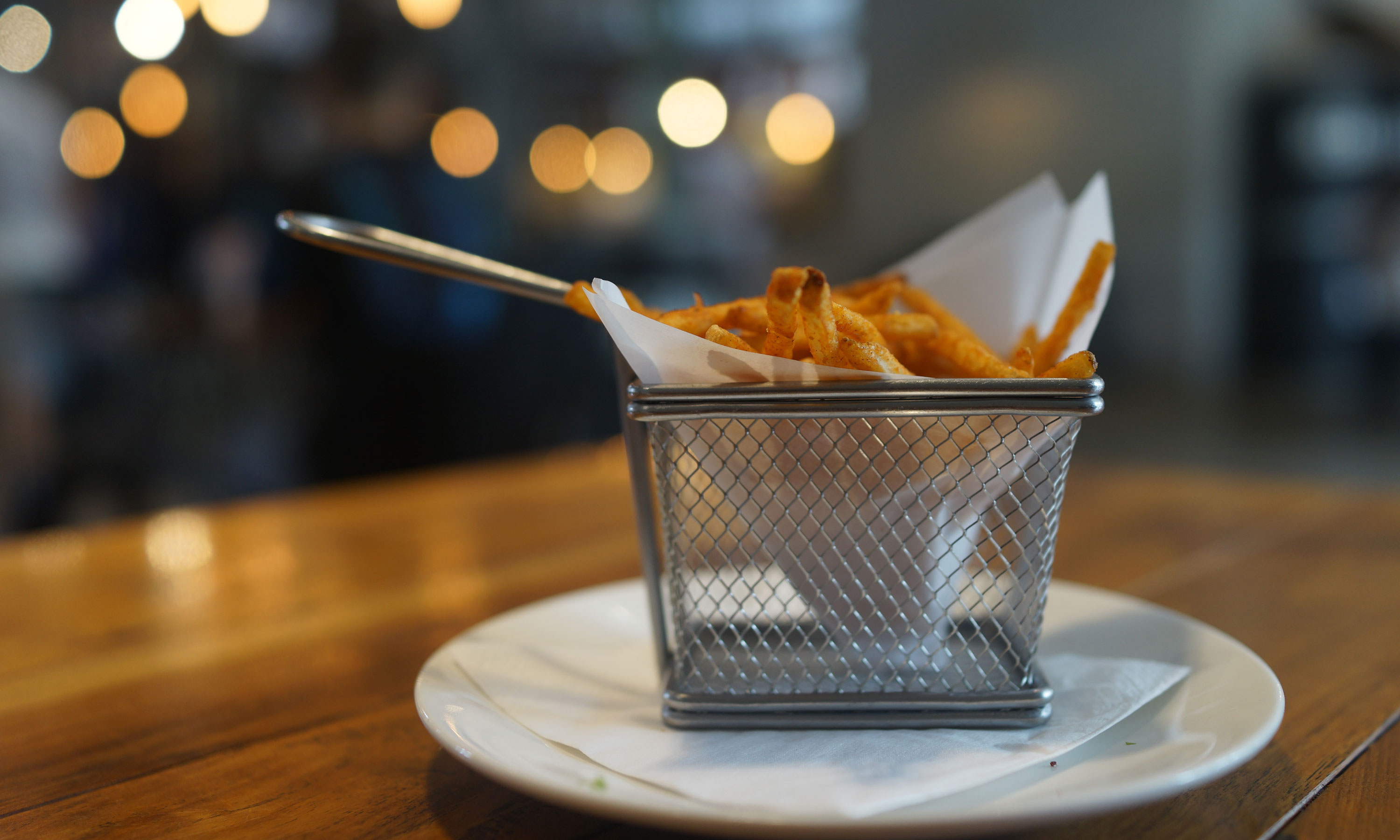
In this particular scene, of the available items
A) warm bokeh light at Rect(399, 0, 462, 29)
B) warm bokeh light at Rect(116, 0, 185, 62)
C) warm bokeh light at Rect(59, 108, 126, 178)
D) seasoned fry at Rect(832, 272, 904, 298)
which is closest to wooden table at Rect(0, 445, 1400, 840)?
seasoned fry at Rect(832, 272, 904, 298)

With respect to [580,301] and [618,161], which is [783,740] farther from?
[618,161]

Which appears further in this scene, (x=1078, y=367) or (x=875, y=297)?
(x=875, y=297)

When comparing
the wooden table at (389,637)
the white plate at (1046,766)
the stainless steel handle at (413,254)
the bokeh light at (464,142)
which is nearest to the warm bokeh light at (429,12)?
the bokeh light at (464,142)

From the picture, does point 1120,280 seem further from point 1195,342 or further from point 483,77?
point 483,77

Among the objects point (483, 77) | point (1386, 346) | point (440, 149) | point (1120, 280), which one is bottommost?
point (1386, 346)

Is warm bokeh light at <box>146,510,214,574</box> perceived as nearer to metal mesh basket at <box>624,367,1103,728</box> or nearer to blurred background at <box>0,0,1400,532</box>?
metal mesh basket at <box>624,367,1103,728</box>


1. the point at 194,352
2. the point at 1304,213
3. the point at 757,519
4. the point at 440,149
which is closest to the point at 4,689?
the point at 757,519

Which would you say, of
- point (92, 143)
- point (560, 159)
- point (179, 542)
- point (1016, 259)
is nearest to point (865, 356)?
point (1016, 259)
